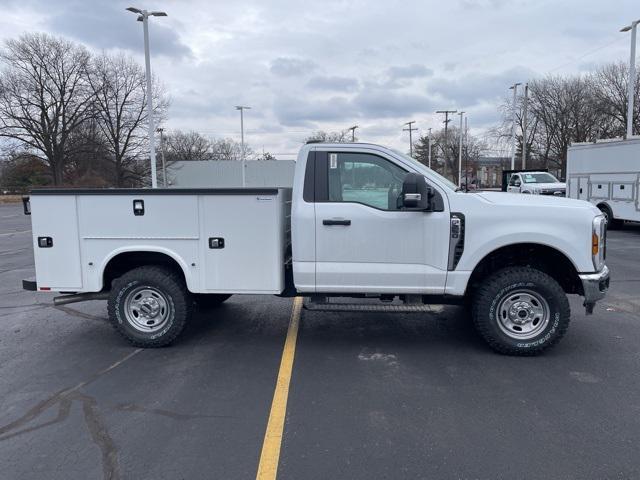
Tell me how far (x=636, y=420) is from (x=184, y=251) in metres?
4.32

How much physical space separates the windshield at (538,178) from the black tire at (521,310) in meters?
23.2

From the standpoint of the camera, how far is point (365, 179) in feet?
17.3

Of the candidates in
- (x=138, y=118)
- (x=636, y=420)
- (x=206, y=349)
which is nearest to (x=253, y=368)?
(x=206, y=349)

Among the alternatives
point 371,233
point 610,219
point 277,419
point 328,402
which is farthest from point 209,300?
point 610,219

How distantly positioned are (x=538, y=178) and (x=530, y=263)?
23459 mm

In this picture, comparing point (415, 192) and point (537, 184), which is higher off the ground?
point (537, 184)

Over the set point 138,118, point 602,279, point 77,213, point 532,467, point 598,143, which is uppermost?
point 138,118

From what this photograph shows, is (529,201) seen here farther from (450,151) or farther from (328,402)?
(450,151)

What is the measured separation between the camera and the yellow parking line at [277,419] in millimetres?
3232

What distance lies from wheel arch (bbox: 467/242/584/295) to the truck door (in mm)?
585

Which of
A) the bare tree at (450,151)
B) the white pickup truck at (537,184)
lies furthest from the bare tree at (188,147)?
the white pickup truck at (537,184)

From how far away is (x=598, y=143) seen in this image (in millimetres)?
17469

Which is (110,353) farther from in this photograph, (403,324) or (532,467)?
(532,467)

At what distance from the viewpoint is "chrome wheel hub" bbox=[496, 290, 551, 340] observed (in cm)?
521
